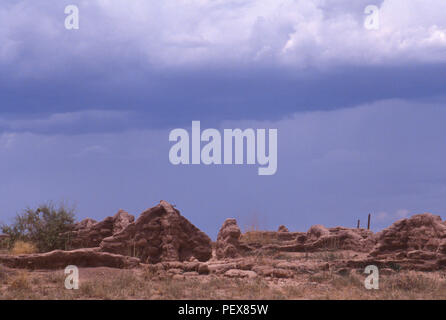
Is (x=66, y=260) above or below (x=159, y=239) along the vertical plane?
below

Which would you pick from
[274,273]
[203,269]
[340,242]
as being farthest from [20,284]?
[340,242]

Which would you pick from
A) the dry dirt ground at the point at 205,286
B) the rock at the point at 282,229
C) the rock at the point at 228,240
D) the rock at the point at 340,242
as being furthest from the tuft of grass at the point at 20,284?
the rock at the point at 282,229

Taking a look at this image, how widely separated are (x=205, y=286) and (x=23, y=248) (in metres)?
10.3

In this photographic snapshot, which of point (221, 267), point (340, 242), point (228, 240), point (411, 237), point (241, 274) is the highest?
point (411, 237)

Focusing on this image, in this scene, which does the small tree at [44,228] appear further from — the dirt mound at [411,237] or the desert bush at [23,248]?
the dirt mound at [411,237]

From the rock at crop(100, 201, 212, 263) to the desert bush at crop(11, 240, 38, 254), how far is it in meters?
4.05

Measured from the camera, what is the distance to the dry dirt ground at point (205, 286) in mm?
12016

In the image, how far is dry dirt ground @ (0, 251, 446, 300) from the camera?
473 inches

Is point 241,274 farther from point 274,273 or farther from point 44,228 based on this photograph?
point 44,228

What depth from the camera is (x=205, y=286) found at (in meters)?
12.9

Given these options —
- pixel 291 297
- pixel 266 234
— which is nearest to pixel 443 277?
pixel 291 297

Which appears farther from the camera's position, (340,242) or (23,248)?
(340,242)

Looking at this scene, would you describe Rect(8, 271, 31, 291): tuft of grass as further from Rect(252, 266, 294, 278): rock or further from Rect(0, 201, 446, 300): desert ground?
Rect(252, 266, 294, 278): rock
